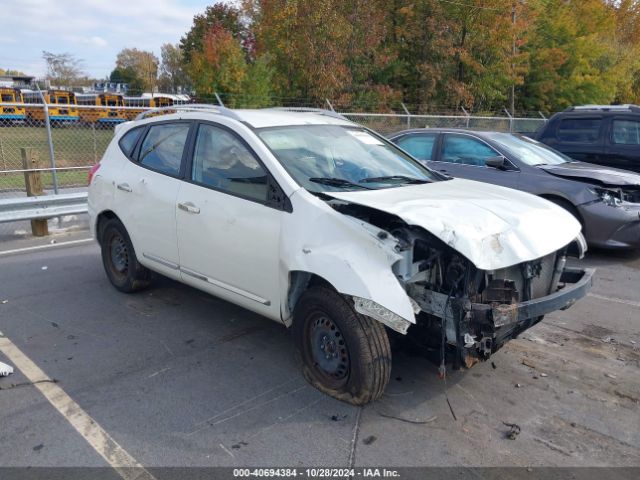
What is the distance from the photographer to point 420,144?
28.8 feet

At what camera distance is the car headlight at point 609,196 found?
→ 281 inches

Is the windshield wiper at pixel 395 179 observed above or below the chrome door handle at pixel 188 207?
above

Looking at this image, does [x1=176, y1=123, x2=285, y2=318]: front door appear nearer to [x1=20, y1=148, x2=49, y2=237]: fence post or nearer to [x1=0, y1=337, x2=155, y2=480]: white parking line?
[x1=0, y1=337, x2=155, y2=480]: white parking line

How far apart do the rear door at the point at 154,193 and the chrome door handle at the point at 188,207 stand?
0.13m

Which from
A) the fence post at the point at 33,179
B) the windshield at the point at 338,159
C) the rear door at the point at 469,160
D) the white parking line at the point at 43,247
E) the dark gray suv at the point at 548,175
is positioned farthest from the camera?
the fence post at the point at 33,179

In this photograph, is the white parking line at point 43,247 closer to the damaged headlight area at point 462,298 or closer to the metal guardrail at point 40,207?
the metal guardrail at point 40,207

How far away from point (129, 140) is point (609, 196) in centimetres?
596

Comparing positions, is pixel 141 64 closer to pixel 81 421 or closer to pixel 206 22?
pixel 206 22

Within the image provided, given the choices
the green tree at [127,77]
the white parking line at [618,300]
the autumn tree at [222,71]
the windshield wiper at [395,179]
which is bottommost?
the white parking line at [618,300]

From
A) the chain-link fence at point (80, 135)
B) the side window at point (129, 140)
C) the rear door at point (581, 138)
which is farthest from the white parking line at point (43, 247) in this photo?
the rear door at point (581, 138)

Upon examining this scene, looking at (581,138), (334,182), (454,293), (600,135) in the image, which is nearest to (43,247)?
(334,182)

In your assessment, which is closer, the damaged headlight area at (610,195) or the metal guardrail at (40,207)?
the damaged headlight area at (610,195)

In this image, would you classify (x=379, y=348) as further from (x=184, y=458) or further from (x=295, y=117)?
(x=295, y=117)

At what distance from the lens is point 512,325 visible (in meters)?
3.44
